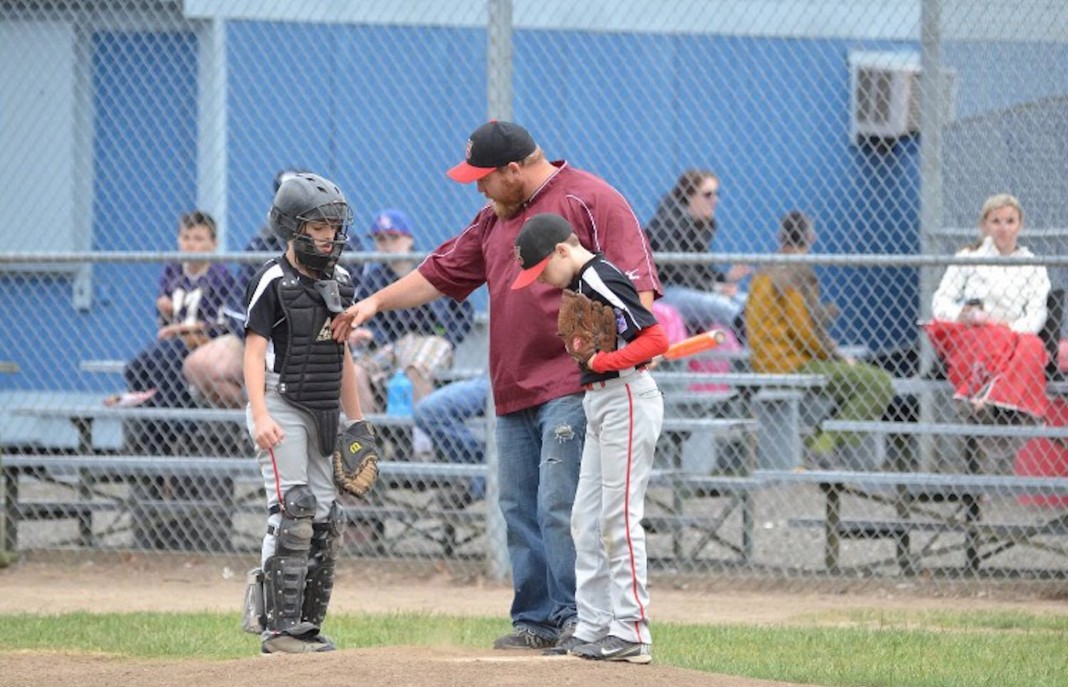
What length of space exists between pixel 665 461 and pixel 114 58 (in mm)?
4696

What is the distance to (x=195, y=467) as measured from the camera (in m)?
9.59

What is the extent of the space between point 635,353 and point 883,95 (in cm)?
575

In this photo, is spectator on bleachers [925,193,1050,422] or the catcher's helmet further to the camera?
spectator on bleachers [925,193,1050,422]

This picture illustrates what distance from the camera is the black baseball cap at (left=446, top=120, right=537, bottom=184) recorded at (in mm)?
6141

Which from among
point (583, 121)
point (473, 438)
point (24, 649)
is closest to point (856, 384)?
point (473, 438)

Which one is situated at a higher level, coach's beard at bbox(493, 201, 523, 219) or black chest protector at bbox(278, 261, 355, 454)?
coach's beard at bbox(493, 201, 523, 219)

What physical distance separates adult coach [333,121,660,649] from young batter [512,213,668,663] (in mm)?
235

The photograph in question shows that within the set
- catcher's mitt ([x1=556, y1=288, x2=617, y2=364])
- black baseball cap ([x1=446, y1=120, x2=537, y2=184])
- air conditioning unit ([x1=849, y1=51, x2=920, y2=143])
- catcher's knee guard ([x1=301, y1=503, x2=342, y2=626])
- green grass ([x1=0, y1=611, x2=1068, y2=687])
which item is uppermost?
air conditioning unit ([x1=849, y1=51, x2=920, y2=143])

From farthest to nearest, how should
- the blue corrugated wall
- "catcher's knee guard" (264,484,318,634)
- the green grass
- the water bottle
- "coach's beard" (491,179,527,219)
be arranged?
the blue corrugated wall, the water bottle, the green grass, "coach's beard" (491,179,527,219), "catcher's knee guard" (264,484,318,634)

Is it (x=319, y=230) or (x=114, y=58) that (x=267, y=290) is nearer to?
(x=319, y=230)

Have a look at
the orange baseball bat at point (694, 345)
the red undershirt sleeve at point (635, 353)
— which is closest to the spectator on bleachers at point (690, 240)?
the orange baseball bat at point (694, 345)

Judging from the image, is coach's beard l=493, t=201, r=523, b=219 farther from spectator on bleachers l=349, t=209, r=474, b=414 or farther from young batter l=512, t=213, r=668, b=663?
spectator on bleachers l=349, t=209, r=474, b=414

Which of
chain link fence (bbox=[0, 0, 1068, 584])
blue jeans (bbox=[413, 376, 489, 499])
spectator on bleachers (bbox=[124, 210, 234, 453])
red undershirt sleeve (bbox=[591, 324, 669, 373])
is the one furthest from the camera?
spectator on bleachers (bbox=[124, 210, 234, 453])

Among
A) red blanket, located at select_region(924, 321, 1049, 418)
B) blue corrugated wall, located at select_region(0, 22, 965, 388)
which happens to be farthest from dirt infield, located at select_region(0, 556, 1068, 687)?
blue corrugated wall, located at select_region(0, 22, 965, 388)
